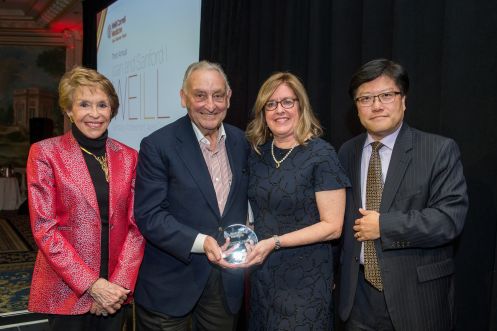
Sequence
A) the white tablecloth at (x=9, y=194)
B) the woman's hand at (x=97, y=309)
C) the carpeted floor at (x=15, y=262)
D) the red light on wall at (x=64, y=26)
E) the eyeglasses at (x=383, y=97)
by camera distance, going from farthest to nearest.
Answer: the red light on wall at (x=64, y=26), the white tablecloth at (x=9, y=194), the carpeted floor at (x=15, y=262), the woman's hand at (x=97, y=309), the eyeglasses at (x=383, y=97)

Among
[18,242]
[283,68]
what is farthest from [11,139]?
[283,68]

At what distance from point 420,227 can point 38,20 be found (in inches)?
407

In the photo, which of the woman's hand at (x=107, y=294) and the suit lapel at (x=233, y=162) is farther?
the suit lapel at (x=233, y=162)

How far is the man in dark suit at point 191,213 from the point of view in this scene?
71.5 inches

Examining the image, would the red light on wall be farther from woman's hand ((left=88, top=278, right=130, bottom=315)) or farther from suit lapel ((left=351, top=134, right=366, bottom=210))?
suit lapel ((left=351, top=134, right=366, bottom=210))

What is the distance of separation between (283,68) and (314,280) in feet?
5.71

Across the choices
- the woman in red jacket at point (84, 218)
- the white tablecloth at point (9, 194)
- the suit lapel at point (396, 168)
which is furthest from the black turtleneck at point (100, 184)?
the white tablecloth at point (9, 194)

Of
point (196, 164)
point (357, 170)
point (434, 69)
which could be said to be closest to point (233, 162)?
point (196, 164)

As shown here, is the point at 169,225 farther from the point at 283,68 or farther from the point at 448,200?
the point at 283,68

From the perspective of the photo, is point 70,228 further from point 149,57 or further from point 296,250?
point 149,57

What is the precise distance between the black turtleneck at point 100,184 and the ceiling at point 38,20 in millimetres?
7215

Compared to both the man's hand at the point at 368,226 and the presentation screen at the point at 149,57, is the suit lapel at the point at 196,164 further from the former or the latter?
the presentation screen at the point at 149,57

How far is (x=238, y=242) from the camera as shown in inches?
69.7

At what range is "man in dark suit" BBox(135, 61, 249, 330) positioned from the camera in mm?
1816
